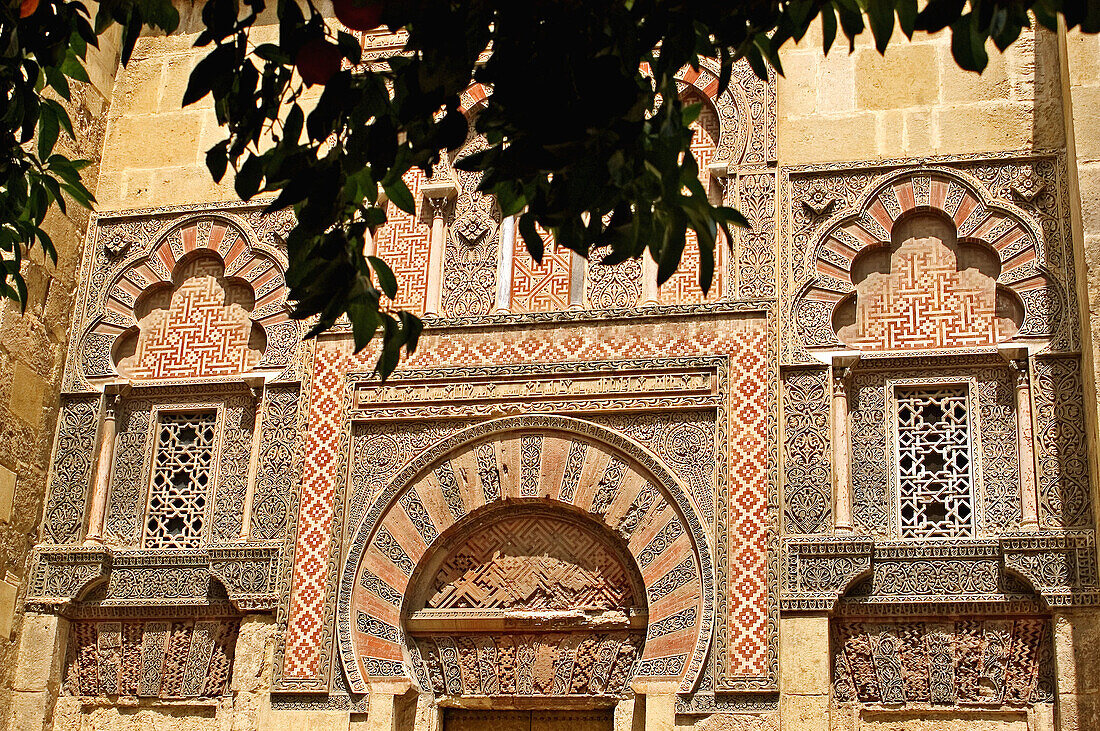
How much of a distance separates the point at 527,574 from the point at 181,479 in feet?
6.00

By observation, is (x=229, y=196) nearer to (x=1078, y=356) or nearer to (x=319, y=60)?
(x=1078, y=356)

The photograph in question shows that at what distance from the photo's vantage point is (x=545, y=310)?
7555mm

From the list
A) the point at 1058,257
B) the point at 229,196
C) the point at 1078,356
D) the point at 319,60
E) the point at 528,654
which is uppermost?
the point at 229,196

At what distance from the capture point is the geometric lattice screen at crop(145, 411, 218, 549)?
7555 mm

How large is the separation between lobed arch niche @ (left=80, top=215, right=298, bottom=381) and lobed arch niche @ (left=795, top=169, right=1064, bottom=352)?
2.59 metres

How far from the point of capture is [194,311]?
800 cm

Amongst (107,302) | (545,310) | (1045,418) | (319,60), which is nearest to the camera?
(319,60)

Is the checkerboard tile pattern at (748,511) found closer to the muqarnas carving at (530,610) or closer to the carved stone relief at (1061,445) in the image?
the muqarnas carving at (530,610)

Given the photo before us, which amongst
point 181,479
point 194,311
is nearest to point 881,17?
point 181,479

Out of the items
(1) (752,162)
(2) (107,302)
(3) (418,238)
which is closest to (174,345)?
(2) (107,302)

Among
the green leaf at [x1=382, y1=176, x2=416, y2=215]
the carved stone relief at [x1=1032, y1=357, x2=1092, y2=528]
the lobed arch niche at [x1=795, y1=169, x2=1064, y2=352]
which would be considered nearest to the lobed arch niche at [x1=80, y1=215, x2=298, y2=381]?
the lobed arch niche at [x1=795, y1=169, x2=1064, y2=352]

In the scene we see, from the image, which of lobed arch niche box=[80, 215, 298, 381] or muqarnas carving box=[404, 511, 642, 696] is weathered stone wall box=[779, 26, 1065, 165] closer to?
muqarnas carving box=[404, 511, 642, 696]

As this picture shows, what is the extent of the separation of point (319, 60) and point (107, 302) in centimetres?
507

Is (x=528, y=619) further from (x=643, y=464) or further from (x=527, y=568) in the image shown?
(x=643, y=464)
